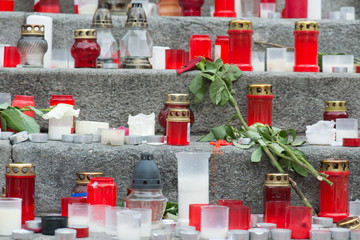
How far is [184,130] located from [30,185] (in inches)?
24.0

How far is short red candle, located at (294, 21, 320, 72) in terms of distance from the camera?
3.27 meters

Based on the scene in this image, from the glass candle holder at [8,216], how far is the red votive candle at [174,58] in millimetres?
1257

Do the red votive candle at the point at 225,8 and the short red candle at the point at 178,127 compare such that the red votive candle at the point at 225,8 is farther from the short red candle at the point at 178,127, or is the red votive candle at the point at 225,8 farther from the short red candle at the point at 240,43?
the short red candle at the point at 178,127

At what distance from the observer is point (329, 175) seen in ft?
8.75

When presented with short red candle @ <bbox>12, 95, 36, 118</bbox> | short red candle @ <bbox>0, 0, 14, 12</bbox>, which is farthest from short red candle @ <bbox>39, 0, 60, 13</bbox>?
short red candle @ <bbox>12, 95, 36, 118</bbox>

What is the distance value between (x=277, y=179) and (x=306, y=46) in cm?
92

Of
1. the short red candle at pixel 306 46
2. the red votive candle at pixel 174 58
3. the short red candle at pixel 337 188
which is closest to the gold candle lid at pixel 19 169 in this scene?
the short red candle at pixel 337 188

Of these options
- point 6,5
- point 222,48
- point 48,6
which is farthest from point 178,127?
point 6,5

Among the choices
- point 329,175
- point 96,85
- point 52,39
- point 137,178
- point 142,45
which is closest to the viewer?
point 137,178

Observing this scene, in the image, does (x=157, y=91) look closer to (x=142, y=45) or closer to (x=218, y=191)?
(x=142, y=45)

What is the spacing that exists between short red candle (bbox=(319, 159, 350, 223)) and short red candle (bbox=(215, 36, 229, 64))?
0.95 m

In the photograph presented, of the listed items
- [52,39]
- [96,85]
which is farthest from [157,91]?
[52,39]

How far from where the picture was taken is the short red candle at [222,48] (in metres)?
3.47

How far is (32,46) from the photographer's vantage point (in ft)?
10.5
